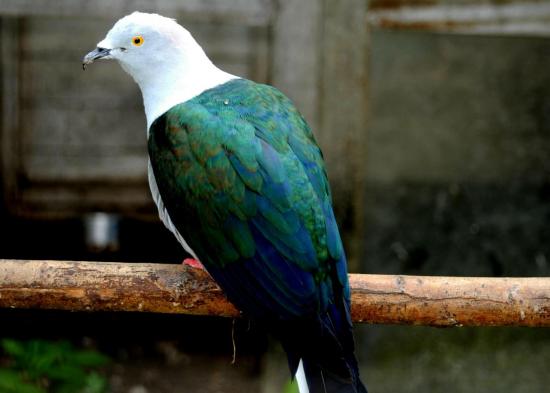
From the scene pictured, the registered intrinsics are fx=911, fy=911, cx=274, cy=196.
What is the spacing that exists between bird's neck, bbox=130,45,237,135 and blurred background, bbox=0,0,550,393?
4.00 ft

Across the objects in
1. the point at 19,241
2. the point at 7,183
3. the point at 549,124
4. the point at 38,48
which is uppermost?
the point at 38,48

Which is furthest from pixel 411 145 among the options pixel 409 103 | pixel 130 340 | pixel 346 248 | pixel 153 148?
pixel 153 148

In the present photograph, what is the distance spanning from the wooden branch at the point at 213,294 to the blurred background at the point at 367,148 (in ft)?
5.95

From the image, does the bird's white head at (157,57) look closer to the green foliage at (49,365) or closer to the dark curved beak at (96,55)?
the dark curved beak at (96,55)

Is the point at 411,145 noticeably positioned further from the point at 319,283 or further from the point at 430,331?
the point at 319,283

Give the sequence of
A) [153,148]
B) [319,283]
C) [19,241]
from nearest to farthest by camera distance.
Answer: [319,283]
[153,148]
[19,241]

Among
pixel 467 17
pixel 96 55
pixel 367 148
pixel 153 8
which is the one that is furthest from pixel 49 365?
pixel 467 17

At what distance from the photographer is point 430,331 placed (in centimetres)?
467

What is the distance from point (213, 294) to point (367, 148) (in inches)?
81.4

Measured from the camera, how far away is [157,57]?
9.73 feet

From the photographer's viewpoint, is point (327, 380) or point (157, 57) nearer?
point (327, 380)

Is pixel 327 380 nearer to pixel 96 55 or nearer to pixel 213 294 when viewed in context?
pixel 213 294

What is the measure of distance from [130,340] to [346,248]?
52.0 inches

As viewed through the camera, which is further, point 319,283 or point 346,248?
point 346,248
